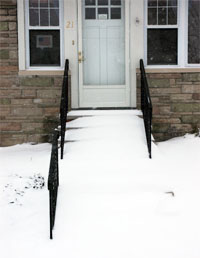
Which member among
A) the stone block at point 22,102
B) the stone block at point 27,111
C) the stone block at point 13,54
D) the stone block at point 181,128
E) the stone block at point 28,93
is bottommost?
the stone block at point 181,128

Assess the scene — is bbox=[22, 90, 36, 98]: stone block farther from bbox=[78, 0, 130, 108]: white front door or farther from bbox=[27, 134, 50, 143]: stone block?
bbox=[78, 0, 130, 108]: white front door

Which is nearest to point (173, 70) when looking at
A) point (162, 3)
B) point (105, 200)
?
point (162, 3)

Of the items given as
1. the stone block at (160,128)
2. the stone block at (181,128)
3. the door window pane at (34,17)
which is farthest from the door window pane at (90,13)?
the stone block at (181,128)

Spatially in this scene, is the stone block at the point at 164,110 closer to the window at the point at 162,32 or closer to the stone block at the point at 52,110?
the window at the point at 162,32

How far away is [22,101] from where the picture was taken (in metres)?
7.30

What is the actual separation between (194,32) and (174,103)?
1445 millimetres

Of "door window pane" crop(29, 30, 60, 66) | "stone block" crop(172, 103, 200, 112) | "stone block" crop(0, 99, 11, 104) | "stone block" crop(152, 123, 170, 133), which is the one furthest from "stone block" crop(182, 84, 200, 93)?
"stone block" crop(0, 99, 11, 104)

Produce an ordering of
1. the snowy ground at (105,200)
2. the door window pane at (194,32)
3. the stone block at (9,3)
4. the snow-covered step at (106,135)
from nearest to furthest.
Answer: the snowy ground at (105,200) → the snow-covered step at (106,135) → the stone block at (9,3) → the door window pane at (194,32)

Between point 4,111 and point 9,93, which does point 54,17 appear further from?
point 4,111

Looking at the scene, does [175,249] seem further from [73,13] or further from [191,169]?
[73,13]

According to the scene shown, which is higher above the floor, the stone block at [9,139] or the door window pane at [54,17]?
the door window pane at [54,17]

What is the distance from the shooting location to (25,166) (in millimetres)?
5719

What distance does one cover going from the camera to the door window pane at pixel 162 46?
7.43 meters

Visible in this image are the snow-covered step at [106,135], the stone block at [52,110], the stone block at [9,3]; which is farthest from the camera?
the stone block at [52,110]
